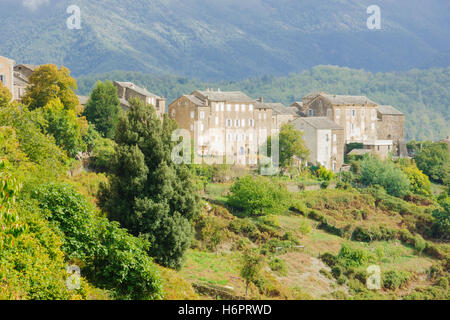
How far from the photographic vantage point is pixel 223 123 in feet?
207

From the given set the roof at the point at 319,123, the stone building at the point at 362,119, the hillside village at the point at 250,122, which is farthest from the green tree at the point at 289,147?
the stone building at the point at 362,119

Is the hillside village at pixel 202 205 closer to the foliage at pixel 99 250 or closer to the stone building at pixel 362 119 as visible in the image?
the foliage at pixel 99 250

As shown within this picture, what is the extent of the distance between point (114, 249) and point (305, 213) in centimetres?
2753

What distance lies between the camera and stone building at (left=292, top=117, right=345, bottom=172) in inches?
2509

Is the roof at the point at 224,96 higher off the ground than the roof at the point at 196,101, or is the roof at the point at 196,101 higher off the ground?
the roof at the point at 224,96

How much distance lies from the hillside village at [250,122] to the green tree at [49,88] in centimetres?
998

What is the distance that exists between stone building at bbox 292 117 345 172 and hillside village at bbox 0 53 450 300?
0.57ft

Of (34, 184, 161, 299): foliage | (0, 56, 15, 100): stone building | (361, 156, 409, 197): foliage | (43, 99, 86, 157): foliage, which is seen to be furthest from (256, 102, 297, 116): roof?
(34, 184, 161, 299): foliage

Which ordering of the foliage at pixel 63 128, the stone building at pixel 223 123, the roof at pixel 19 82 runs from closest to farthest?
1. the foliage at pixel 63 128
2. the roof at pixel 19 82
3. the stone building at pixel 223 123

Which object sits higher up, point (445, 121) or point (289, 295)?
point (445, 121)

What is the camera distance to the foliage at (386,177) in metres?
57.3
